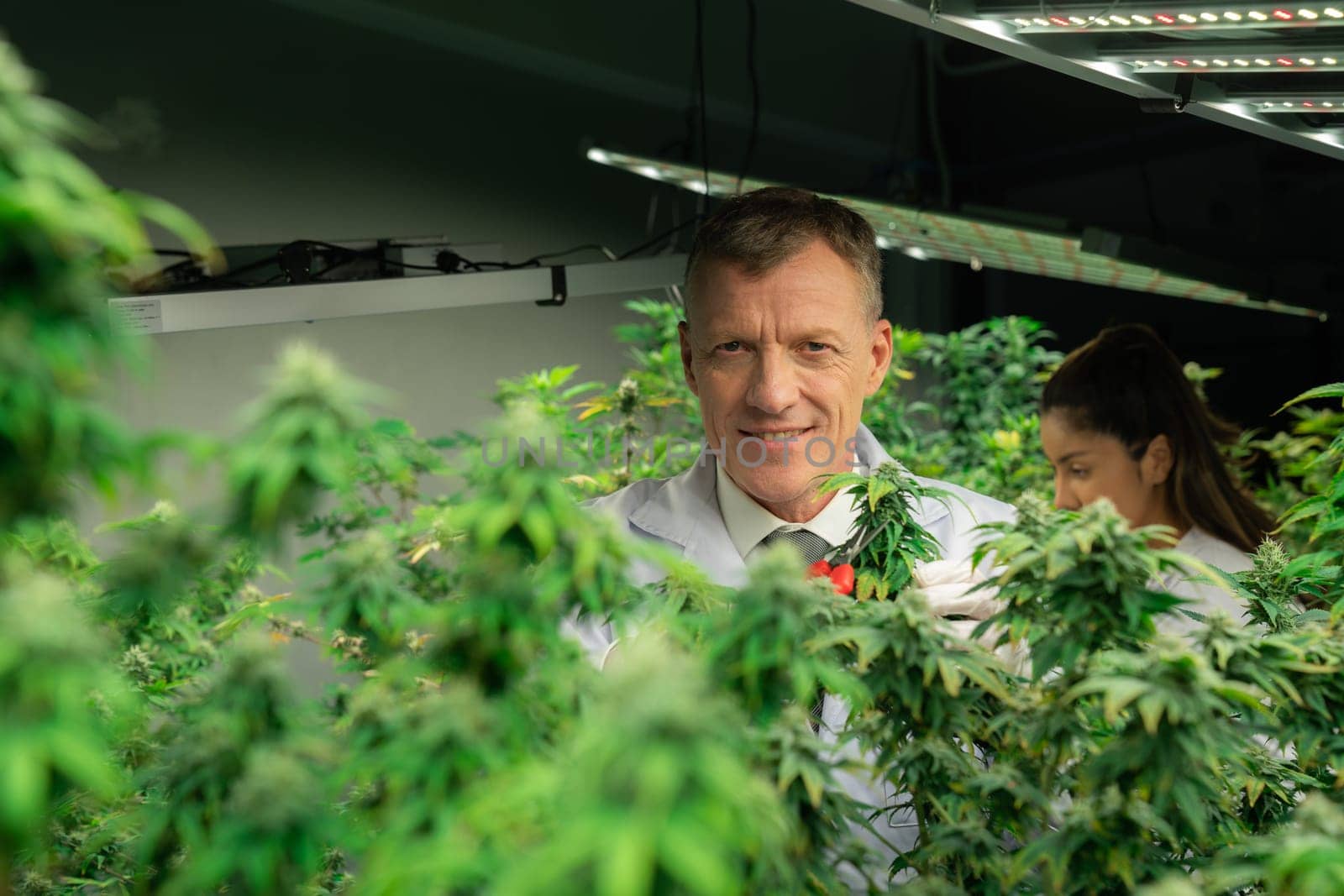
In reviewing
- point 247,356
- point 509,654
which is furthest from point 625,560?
point 247,356

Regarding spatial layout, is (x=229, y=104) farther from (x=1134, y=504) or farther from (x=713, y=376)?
(x=1134, y=504)

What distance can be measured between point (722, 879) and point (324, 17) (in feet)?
11.9

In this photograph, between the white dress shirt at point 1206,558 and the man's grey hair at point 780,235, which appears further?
the white dress shirt at point 1206,558

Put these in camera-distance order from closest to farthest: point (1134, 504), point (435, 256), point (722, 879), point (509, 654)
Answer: point (722, 879)
point (509, 654)
point (435, 256)
point (1134, 504)

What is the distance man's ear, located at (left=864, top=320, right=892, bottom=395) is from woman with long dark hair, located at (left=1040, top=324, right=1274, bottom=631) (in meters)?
0.95

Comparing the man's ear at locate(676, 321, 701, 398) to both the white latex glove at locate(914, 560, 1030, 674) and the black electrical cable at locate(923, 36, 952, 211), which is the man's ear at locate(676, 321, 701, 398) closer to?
the white latex glove at locate(914, 560, 1030, 674)

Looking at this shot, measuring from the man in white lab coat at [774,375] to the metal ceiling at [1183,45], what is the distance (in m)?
0.42

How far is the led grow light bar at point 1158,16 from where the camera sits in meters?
1.25

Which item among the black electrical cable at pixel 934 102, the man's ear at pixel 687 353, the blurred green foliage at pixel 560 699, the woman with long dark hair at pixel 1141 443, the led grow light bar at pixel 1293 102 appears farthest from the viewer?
the black electrical cable at pixel 934 102

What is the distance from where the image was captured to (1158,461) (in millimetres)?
2732

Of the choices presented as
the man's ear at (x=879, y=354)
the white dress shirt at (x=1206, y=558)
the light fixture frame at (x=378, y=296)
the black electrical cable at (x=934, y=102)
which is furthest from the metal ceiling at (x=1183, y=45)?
the black electrical cable at (x=934, y=102)

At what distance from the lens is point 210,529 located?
767mm

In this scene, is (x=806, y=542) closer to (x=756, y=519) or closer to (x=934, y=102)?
(x=756, y=519)

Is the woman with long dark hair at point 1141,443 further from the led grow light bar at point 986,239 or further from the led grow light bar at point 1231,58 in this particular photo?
the led grow light bar at point 1231,58
